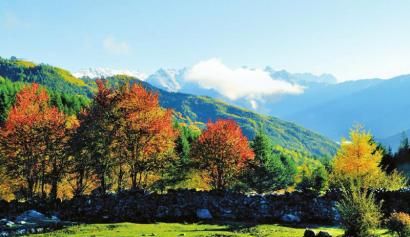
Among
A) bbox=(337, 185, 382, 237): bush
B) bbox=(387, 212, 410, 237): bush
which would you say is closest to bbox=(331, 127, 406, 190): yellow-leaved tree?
bbox=(337, 185, 382, 237): bush

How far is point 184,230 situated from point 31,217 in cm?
1853

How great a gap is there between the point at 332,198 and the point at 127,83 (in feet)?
107

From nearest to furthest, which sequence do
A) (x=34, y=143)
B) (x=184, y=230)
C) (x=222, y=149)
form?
(x=184, y=230) < (x=34, y=143) < (x=222, y=149)

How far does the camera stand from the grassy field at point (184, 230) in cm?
3897

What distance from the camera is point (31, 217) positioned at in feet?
159

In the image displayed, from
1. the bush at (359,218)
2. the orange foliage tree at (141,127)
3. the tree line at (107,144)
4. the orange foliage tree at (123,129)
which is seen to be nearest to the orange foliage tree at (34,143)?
the tree line at (107,144)

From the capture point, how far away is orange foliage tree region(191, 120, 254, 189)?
234 feet

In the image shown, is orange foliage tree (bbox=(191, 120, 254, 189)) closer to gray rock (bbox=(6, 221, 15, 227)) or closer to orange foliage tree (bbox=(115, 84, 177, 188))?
orange foliage tree (bbox=(115, 84, 177, 188))

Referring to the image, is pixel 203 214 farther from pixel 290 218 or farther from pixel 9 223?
pixel 9 223

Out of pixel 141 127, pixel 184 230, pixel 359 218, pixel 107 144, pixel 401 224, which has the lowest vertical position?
pixel 184 230

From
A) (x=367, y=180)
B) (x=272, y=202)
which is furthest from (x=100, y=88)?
(x=367, y=180)

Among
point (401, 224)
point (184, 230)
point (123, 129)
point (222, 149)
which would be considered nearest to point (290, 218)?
point (184, 230)

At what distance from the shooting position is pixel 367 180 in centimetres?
6900

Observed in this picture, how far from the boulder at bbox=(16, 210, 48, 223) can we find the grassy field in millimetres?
7175
